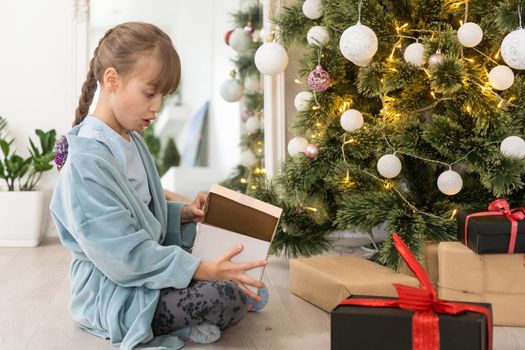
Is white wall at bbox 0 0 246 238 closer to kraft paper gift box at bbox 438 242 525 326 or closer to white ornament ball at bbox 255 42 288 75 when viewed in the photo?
white ornament ball at bbox 255 42 288 75

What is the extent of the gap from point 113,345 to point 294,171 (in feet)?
2.86

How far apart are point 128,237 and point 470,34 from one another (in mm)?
1088

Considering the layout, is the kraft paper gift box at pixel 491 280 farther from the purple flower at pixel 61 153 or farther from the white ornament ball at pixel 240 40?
the white ornament ball at pixel 240 40

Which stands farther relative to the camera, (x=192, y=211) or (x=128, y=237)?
(x=192, y=211)

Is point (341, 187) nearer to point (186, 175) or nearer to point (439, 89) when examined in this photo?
point (439, 89)

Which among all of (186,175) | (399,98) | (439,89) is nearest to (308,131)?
(399,98)

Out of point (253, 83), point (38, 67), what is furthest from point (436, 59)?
point (38, 67)

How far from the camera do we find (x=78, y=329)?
1.64 meters

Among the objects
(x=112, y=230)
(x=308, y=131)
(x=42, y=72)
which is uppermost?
(x=42, y=72)

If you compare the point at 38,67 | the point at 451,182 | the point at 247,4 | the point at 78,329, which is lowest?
the point at 78,329

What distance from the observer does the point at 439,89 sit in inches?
71.6

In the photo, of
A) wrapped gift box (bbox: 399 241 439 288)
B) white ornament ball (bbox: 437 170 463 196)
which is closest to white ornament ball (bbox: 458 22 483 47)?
white ornament ball (bbox: 437 170 463 196)

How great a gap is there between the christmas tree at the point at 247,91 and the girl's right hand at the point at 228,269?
1.39m

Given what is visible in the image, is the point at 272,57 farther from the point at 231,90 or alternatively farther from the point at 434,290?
the point at 434,290
